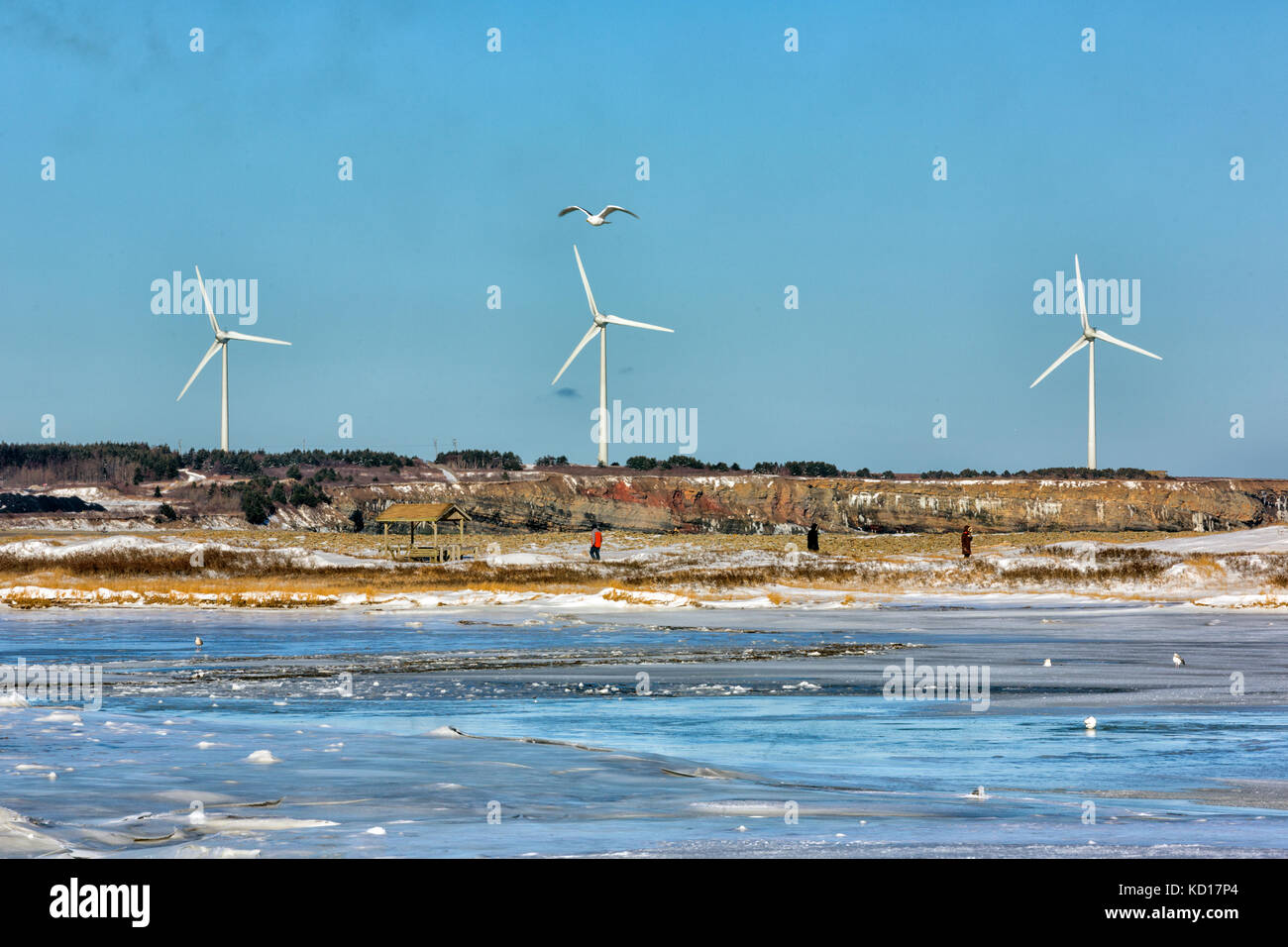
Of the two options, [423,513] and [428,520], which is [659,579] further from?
[423,513]

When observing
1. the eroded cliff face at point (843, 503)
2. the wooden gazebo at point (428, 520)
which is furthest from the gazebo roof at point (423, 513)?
the eroded cliff face at point (843, 503)

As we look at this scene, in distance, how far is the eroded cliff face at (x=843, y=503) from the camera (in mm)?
132125

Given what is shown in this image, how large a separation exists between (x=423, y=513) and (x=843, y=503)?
71.5 metres

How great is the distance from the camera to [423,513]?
2926 inches

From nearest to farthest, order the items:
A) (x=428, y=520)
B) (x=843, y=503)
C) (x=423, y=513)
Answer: (x=428, y=520)
(x=423, y=513)
(x=843, y=503)

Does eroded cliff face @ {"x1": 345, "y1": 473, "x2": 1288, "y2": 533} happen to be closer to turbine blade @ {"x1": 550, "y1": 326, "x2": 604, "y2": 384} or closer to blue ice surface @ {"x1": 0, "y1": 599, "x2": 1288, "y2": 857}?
turbine blade @ {"x1": 550, "y1": 326, "x2": 604, "y2": 384}

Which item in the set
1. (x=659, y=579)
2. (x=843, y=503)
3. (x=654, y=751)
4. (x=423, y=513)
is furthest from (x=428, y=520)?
(x=843, y=503)

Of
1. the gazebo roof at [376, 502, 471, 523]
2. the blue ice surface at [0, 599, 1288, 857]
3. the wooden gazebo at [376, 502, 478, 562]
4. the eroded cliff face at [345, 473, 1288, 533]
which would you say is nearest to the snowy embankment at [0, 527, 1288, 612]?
the wooden gazebo at [376, 502, 478, 562]

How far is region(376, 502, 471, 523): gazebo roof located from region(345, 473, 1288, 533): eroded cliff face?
53.4 meters

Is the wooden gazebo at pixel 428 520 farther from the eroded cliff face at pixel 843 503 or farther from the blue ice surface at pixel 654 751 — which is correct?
the eroded cliff face at pixel 843 503

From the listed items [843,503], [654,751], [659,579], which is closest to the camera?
[654,751]

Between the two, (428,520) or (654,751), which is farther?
(428,520)

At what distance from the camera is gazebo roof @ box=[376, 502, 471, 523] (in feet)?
241
